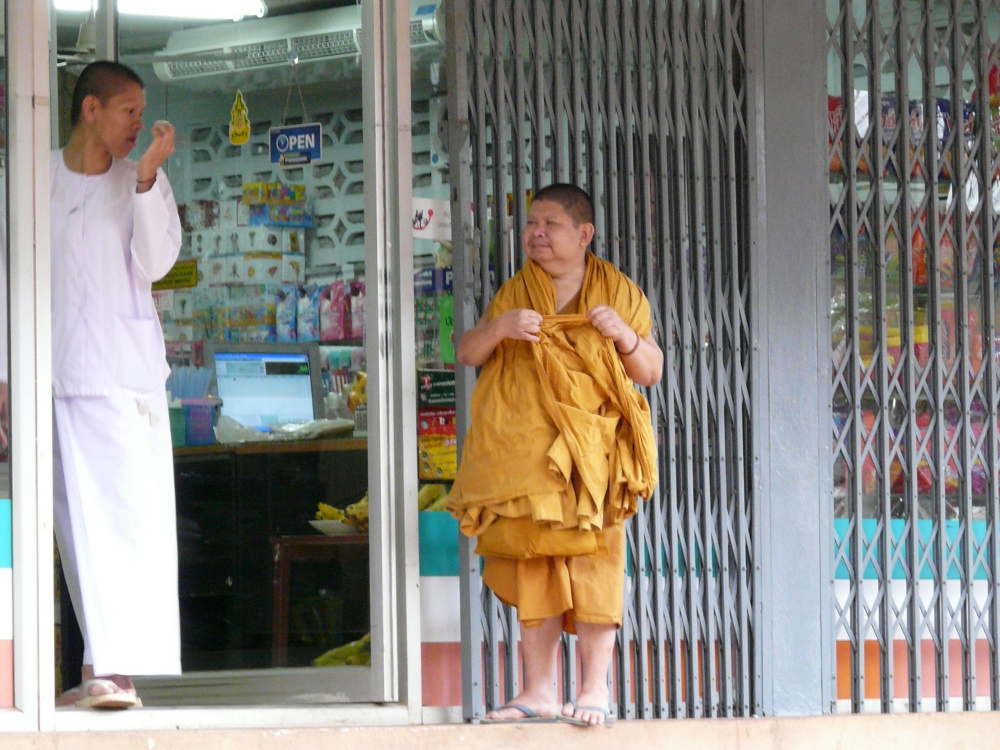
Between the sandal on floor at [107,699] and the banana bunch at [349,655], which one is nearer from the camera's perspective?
the sandal on floor at [107,699]

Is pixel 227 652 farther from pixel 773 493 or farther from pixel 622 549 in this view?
pixel 773 493

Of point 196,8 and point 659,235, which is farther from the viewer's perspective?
point 196,8

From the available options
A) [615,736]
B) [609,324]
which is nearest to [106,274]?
[609,324]

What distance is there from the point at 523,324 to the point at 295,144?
5.21ft

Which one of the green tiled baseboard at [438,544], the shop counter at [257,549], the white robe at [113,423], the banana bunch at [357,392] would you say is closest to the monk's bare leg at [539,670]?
the green tiled baseboard at [438,544]

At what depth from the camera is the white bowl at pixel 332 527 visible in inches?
217

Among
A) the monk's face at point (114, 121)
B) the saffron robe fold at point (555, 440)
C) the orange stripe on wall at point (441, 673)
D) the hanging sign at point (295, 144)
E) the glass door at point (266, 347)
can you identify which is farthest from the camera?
the hanging sign at point (295, 144)

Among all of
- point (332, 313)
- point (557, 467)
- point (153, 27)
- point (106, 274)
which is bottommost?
point (557, 467)

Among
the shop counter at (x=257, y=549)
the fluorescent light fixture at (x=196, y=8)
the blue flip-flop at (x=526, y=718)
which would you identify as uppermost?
the fluorescent light fixture at (x=196, y=8)

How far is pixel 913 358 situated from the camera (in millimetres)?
5680

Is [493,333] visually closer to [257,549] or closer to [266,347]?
[266,347]

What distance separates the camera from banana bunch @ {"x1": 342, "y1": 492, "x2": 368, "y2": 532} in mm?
5395

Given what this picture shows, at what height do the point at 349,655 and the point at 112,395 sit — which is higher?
the point at 112,395

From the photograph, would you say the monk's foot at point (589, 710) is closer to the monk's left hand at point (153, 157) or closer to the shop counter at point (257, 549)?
the shop counter at point (257, 549)
